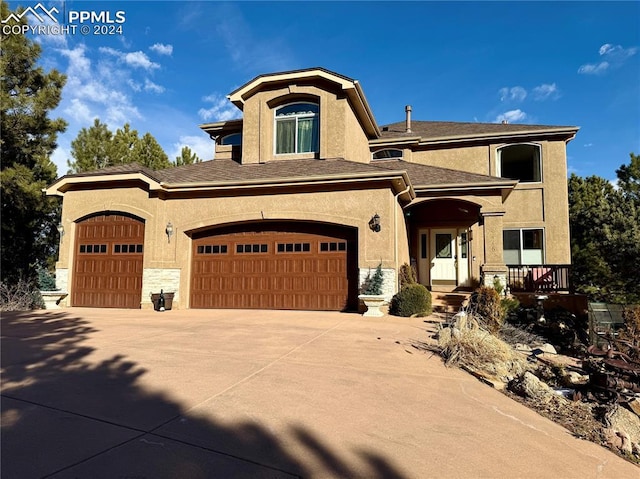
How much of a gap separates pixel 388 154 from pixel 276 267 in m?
9.14

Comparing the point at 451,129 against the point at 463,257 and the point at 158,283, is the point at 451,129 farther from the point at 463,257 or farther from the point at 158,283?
the point at 158,283

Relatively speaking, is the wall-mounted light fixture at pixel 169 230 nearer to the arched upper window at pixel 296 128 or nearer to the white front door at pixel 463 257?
the arched upper window at pixel 296 128

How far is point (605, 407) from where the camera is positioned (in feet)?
14.6

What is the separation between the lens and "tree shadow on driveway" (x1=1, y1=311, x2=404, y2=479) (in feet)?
9.14

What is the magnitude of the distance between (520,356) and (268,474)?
555cm

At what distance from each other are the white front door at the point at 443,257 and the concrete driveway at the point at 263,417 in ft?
31.1

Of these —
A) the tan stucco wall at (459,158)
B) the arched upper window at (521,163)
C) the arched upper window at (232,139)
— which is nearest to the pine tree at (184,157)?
the arched upper window at (232,139)

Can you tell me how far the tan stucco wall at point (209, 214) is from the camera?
1155 centimetres

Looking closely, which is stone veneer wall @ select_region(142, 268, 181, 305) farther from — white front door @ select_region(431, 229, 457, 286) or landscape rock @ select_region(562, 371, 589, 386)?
landscape rock @ select_region(562, 371, 589, 386)

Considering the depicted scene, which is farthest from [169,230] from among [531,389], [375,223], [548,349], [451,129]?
[451,129]

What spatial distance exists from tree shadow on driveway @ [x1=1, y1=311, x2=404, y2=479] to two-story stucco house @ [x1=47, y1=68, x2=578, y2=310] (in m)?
7.99

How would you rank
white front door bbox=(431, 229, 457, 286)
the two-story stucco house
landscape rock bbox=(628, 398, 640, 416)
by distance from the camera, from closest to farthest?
1. landscape rock bbox=(628, 398, 640, 416)
2. the two-story stucco house
3. white front door bbox=(431, 229, 457, 286)

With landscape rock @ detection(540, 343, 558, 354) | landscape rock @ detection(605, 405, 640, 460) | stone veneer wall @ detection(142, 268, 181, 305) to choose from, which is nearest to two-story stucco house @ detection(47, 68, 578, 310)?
stone veneer wall @ detection(142, 268, 181, 305)

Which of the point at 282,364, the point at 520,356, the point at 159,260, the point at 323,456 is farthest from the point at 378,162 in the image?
the point at 323,456
